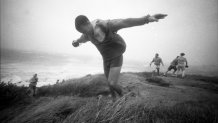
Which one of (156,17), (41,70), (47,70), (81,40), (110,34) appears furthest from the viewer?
(47,70)

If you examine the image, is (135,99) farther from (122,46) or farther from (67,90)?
(67,90)

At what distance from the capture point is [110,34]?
7.49 feet

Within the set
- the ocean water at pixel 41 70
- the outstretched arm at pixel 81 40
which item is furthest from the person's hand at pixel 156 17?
the ocean water at pixel 41 70

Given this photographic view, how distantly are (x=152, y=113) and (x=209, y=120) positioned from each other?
0.65 meters

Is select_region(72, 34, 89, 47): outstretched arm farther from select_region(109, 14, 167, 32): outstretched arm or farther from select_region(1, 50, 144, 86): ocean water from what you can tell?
select_region(1, 50, 144, 86): ocean water

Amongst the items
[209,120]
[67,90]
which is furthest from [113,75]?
[67,90]

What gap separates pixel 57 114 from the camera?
2.23m

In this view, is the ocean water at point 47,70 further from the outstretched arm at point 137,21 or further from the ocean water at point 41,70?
the outstretched arm at point 137,21

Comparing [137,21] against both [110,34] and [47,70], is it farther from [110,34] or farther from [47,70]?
[47,70]

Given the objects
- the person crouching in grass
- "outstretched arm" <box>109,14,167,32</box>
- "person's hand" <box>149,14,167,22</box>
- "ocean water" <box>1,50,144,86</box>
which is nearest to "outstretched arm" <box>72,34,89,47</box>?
the person crouching in grass

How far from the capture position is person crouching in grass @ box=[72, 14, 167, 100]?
1.90m

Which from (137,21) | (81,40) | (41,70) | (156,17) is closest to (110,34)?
(137,21)

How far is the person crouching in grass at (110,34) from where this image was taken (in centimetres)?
Result: 190

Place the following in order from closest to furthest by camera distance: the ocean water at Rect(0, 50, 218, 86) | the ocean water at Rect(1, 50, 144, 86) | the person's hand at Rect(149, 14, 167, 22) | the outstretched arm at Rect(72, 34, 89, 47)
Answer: the person's hand at Rect(149, 14, 167, 22) → the outstretched arm at Rect(72, 34, 89, 47) → the ocean water at Rect(1, 50, 144, 86) → the ocean water at Rect(0, 50, 218, 86)
